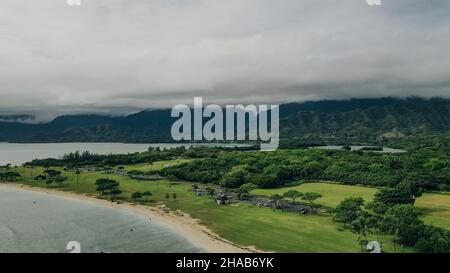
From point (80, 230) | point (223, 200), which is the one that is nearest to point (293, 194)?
point (223, 200)

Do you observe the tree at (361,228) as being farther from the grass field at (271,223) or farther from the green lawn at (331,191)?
the green lawn at (331,191)

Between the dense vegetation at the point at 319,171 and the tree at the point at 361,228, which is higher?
the dense vegetation at the point at 319,171

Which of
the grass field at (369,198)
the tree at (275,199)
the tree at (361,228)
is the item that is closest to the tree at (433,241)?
the tree at (361,228)

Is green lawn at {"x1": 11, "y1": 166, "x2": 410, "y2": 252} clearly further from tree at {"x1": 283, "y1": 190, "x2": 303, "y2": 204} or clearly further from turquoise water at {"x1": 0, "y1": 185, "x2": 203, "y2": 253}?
turquoise water at {"x1": 0, "y1": 185, "x2": 203, "y2": 253}
